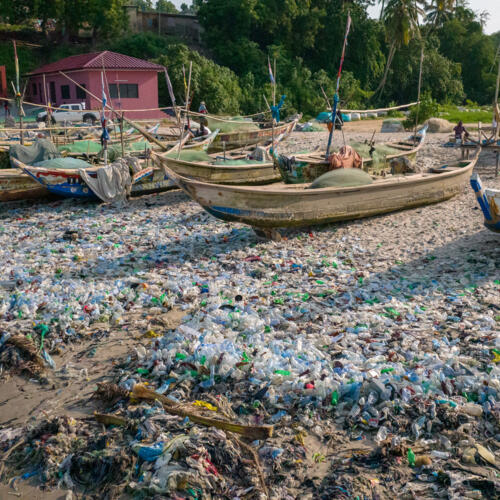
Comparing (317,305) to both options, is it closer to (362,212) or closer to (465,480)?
(465,480)

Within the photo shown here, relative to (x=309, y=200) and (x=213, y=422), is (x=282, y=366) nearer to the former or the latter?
(x=213, y=422)

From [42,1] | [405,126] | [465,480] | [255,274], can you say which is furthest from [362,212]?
[42,1]

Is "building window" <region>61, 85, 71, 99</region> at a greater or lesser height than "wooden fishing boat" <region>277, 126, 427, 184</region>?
greater

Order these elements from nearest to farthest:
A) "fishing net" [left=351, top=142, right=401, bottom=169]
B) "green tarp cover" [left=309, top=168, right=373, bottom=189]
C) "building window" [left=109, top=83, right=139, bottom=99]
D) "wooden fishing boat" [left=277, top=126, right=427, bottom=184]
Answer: "green tarp cover" [left=309, top=168, right=373, bottom=189]
"wooden fishing boat" [left=277, top=126, right=427, bottom=184]
"fishing net" [left=351, top=142, right=401, bottom=169]
"building window" [left=109, top=83, right=139, bottom=99]

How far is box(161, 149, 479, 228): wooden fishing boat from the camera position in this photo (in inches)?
333

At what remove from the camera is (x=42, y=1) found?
3441 centimetres

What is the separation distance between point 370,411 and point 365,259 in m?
4.11

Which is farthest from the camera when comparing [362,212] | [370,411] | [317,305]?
[362,212]

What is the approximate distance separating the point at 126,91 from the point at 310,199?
23.6 meters

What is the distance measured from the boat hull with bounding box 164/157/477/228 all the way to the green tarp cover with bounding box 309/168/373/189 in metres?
0.19

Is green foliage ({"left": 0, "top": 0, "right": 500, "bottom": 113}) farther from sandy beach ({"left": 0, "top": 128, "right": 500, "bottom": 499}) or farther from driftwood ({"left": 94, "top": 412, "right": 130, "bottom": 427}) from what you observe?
driftwood ({"left": 94, "top": 412, "right": 130, "bottom": 427})

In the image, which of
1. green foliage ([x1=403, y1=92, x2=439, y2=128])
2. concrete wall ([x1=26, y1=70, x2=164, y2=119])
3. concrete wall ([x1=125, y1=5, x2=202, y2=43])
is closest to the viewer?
green foliage ([x1=403, y1=92, x2=439, y2=128])

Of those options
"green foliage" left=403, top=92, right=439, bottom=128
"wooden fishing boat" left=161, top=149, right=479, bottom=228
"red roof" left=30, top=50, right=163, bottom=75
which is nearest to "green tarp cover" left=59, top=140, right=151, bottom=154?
"wooden fishing boat" left=161, top=149, right=479, bottom=228

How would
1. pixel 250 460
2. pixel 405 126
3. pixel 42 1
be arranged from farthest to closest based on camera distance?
1. pixel 42 1
2. pixel 405 126
3. pixel 250 460
